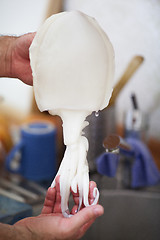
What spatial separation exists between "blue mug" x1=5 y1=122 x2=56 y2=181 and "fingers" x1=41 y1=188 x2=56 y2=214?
0.38m

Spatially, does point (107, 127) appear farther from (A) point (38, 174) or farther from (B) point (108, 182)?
(A) point (38, 174)

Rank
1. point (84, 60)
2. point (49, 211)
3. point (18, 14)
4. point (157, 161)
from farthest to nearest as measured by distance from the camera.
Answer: point (157, 161)
point (18, 14)
point (49, 211)
point (84, 60)

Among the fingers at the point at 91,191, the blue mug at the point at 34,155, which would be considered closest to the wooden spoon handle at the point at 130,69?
the blue mug at the point at 34,155

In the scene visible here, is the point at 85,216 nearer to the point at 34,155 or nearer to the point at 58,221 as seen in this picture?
the point at 58,221

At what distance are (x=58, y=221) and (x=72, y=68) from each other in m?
0.27

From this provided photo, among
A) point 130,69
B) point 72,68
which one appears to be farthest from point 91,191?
point 130,69

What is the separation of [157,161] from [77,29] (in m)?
0.70

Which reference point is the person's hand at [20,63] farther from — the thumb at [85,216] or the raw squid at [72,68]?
the thumb at [85,216]

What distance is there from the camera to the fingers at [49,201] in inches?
22.2

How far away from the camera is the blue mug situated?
976mm

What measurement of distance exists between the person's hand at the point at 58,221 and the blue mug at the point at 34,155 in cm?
39

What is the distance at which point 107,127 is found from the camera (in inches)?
36.3

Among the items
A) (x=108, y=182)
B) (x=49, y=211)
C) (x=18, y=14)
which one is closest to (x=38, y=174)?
(x=108, y=182)

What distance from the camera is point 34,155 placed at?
982 millimetres
